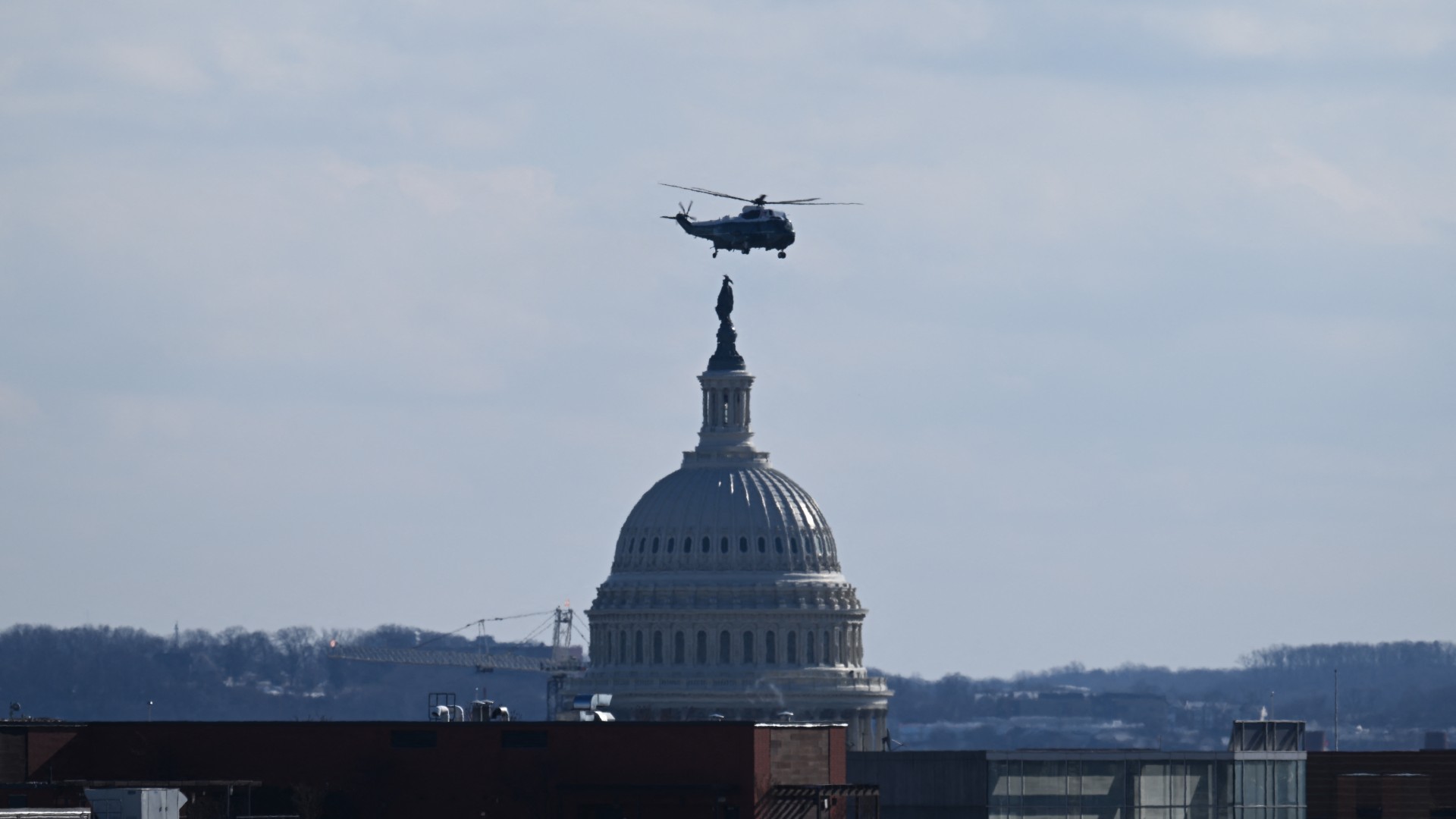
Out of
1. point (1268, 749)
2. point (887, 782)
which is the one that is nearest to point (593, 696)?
point (887, 782)

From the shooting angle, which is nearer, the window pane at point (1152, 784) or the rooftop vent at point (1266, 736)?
the window pane at point (1152, 784)

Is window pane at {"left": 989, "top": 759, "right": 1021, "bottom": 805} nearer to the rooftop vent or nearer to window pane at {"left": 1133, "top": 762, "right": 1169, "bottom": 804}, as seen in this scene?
window pane at {"left": 1133, "top": 762, "right": 1169, "bottom": 804}

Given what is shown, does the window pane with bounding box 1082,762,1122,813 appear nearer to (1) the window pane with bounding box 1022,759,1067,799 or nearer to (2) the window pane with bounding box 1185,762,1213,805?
(1) the window pane with bounding box 1022,759,1067,799

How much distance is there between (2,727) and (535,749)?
1965 centimetres

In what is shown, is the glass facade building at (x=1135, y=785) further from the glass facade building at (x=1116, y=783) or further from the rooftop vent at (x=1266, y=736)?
the rooftop vent at (x=1266, y=736)

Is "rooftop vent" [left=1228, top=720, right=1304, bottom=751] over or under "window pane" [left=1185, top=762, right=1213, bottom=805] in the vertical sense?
over

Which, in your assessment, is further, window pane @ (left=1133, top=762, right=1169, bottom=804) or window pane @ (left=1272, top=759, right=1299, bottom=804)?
window pane @ (left=1272, top=759, right=1299, bottom=804)

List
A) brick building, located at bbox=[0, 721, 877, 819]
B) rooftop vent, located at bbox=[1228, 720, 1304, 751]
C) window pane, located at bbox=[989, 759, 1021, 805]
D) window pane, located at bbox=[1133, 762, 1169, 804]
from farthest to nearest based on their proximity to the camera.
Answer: rooftop vent, located at bbox=[1228, 720, 1304, 751]
window pane, located at bbox=[1133, 762, 1169, 804]
window pane, located at bbox=[989, 759, 1021, 805]
brick building, located at bbox=[0, 721, 877, 819]

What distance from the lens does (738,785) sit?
145750 millimetres

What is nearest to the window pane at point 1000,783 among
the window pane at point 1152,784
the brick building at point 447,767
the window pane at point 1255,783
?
the brick building at point 447,767

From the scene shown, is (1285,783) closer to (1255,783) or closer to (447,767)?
(1255,783)

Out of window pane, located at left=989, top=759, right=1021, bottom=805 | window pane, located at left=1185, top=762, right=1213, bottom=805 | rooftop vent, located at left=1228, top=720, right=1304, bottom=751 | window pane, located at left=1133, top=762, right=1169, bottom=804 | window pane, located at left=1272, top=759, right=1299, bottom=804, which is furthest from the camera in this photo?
rooftop vent, located at left=1228, top=720, right=1304, bottom=751

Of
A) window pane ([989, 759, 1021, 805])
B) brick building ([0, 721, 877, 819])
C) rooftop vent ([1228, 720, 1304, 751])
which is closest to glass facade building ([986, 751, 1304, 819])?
window pane ([989, 759, 1021, 805])

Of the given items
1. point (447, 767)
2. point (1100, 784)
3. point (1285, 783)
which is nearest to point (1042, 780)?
A: point (1100, 784)
